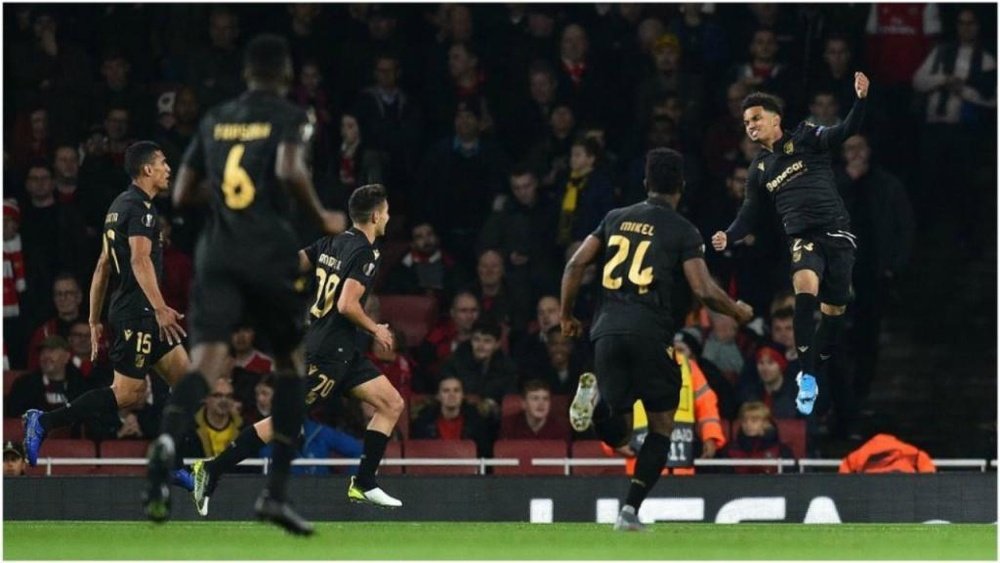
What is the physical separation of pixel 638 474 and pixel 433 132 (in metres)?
8.09

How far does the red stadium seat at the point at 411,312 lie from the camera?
60.3ft

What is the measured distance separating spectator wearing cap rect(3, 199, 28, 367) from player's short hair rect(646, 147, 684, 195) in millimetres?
7655

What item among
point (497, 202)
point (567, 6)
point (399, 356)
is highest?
point (567, 6)

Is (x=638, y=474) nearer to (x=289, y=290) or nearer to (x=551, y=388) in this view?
(x=289, y=290)

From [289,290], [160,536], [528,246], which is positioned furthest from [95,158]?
[289,290]

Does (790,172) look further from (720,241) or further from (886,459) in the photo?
(886,459)

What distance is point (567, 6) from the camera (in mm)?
20672

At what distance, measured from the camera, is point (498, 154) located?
63.0 feet

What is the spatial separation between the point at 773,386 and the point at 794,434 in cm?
48

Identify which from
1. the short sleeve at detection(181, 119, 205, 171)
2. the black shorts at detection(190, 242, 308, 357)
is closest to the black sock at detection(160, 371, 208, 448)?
the black shorts at detection(190, 242, 308, 357)

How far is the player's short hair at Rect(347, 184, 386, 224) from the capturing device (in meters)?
12.9

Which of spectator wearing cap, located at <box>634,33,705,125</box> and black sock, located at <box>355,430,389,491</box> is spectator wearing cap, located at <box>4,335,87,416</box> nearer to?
black sock, located at <box>355,430,389,491</box>

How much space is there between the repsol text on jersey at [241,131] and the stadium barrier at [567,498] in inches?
197

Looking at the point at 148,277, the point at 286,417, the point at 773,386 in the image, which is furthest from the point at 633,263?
the point at 773,386
